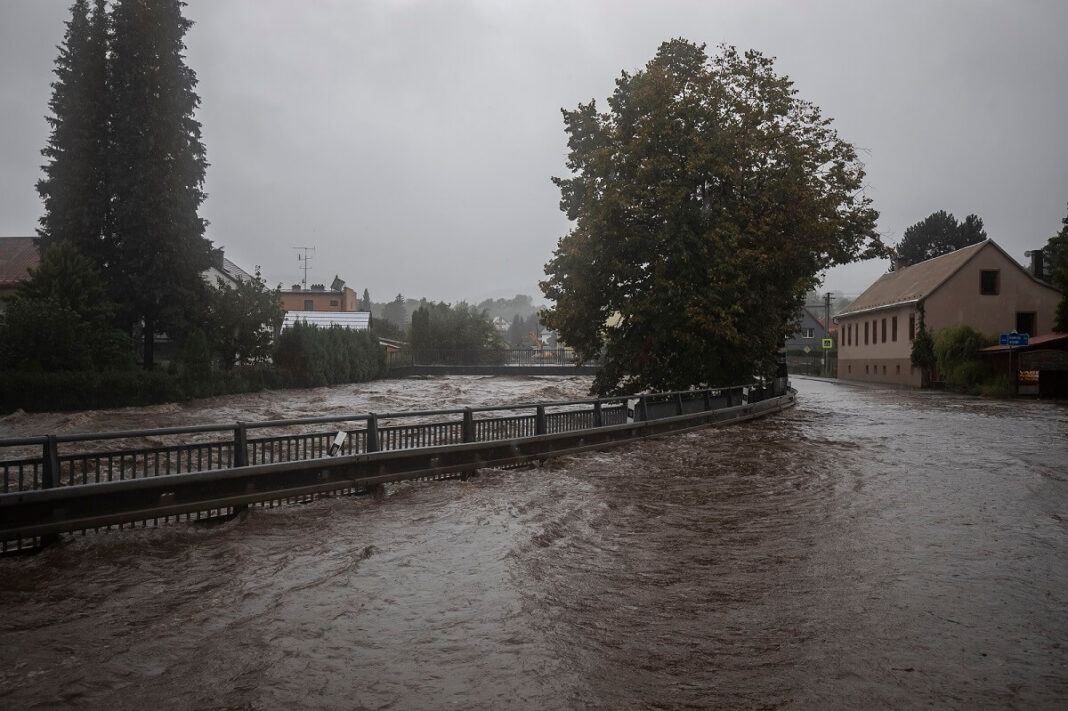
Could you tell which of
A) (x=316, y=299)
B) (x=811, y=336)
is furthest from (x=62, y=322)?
(x=811, y=336)

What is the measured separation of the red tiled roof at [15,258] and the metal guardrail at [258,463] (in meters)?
35.1

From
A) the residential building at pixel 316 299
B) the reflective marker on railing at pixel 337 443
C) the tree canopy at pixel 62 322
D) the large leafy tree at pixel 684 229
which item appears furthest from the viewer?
the residential building at pixel 316 299

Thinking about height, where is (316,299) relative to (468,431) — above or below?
above

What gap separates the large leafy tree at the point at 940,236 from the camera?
82.6 meters

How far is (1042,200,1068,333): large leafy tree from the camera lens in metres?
43.7

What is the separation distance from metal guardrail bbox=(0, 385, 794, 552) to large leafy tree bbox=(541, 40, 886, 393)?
7068 mm

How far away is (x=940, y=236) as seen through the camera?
8312cm

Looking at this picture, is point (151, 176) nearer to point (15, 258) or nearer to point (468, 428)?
point (15, 258)

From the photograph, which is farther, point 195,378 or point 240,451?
point 195,378

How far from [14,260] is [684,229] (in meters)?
46.1

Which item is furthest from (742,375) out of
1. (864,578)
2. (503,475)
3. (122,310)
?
(122,310)

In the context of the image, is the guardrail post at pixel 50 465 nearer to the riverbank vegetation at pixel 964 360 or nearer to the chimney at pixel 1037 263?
the riverbank vegetation at pixel 964 360

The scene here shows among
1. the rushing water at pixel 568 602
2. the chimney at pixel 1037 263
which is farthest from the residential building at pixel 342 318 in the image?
the rushing water at pixel 568 602

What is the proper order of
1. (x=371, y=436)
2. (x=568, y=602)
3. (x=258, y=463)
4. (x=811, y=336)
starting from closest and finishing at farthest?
(x=568, y=602) → (x=258, y=463) → (x=371, y=436) → (x=811, y=336)
